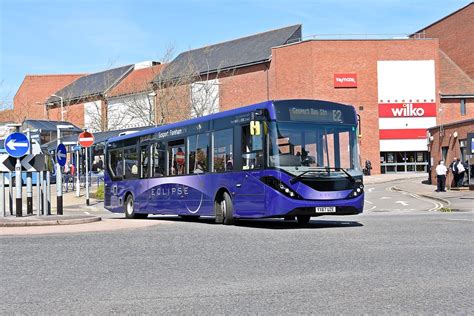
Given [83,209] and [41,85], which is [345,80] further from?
[41,85]

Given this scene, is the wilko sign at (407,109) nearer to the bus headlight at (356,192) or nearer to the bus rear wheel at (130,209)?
the bus rear wheel at (130,209)

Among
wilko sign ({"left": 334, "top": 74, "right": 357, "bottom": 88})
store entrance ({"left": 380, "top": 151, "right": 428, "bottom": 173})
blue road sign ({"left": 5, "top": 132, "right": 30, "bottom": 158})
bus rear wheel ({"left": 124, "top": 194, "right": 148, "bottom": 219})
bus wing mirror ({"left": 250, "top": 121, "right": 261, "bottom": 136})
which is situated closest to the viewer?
bus wing mirror ({"left": 250, "top": 121, "right": 261, "bottom": 136})

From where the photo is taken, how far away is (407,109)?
64062 millimetres

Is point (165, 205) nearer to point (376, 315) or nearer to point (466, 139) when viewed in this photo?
point (376, 315)

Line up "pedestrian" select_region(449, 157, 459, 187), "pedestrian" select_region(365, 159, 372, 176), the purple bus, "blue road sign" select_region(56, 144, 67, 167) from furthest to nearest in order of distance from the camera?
"pedestrian" select_region(365, 159, 372, 176) → "pedestrian" select_region(449, 157, 459, 187) → "blue road sign" select_region(56, 144, 67, 167) → the purple bus

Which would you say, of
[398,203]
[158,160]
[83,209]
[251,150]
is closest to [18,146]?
[158,160]

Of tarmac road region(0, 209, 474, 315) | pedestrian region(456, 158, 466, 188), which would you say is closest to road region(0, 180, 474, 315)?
tarmac road region(0, 209, 474, 315)

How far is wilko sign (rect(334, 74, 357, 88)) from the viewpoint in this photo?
213 feet

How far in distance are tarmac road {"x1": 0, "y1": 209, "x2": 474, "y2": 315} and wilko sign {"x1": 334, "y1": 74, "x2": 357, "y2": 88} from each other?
170ft

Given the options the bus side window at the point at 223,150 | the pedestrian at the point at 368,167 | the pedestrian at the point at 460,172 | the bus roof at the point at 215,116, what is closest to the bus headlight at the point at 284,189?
the bus roof at the point at 215,116

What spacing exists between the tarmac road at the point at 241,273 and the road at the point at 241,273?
1 centimetres

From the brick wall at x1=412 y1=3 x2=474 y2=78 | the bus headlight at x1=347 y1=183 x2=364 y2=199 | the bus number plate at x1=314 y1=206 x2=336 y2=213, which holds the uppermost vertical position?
the brick wall at x1=412 y1=3 x2=474 y2=78

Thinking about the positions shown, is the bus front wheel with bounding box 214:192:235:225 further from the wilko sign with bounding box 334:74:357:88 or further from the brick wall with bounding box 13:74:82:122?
the brick wall with bounding box 13:74:82:122

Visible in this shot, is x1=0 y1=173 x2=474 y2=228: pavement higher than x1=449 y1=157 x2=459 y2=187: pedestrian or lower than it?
lower
